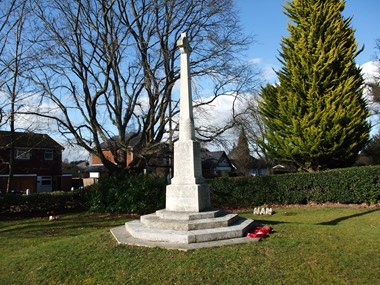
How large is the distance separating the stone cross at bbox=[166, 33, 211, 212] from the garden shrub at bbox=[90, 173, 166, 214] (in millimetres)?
7733

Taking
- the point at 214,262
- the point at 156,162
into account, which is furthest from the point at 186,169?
the point at 156,162

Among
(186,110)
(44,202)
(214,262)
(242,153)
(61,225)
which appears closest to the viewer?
(214,262)

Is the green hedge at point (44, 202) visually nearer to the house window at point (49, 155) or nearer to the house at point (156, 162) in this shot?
the house at point (156, 162)

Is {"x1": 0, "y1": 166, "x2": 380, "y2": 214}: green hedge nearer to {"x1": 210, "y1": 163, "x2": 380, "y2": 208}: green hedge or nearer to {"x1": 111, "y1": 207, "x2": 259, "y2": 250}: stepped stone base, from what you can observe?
{"x1": 210, "y1": 163, "x2": 380, "y2": 208}: green hedge

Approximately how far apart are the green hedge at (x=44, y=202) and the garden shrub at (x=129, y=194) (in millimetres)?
1462

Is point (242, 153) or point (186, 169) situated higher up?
point (242, 153)

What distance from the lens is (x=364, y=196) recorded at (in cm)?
1551

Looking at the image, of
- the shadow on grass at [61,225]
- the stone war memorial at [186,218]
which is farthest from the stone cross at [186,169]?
the shadow on grass at [61,225]

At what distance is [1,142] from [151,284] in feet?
80.1

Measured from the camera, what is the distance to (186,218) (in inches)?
296

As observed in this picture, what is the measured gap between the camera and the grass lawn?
514cm

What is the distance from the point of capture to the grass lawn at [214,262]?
16.9 feet

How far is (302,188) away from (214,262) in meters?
12.7

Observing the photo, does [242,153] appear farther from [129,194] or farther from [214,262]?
[214,262]
